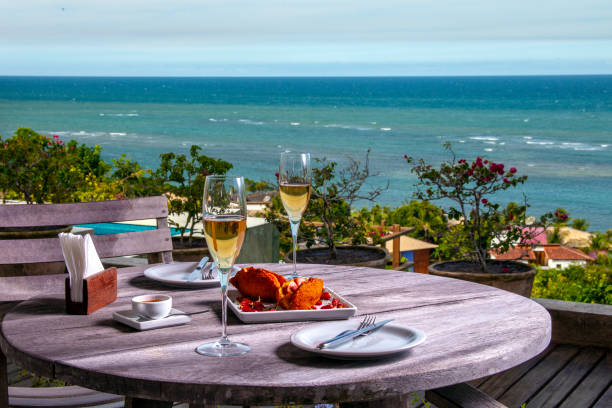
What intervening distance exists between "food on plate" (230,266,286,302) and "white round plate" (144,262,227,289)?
7.1 inches

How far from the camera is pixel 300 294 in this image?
46.3 inches

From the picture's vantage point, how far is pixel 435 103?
57594mm

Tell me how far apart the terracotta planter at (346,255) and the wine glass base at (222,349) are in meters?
2.57

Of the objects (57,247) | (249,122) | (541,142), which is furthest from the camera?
(249,122)

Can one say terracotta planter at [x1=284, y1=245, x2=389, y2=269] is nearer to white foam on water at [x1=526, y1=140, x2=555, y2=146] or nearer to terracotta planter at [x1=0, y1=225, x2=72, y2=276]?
terracotta planter at [x1=0, y1=225, x2=72, y2=276]

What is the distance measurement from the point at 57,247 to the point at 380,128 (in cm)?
4330

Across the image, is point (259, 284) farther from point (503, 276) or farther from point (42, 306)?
point (503, 276)

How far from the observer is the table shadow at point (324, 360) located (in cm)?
93

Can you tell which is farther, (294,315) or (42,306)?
(42,306)

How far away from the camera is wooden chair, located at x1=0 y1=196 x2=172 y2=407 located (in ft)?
5.31

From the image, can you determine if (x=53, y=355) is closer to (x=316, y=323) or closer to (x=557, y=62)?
(x=316, y=323)

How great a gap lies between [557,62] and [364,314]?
61.3 metres

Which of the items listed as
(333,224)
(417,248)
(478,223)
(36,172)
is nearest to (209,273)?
(333,224)

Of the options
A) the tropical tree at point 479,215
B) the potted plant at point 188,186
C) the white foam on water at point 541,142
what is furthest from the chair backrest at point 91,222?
the white foam on water at point 541,142
